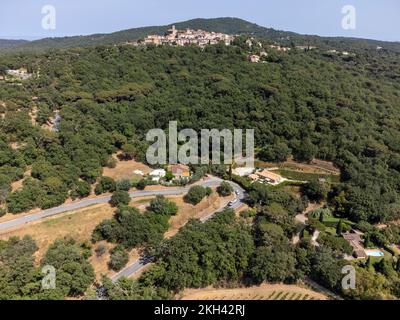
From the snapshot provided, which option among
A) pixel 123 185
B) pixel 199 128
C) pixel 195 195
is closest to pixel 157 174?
pixel 123 185

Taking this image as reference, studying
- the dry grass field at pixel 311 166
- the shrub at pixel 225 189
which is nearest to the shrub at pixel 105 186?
the shrub at pixel 225 189

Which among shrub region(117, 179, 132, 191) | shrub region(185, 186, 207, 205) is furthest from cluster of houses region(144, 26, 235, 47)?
shrub region(185, 186, 207, 205)

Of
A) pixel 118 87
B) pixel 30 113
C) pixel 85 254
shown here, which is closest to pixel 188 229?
pixel 85 254

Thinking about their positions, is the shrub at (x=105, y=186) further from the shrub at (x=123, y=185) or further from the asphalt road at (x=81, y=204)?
the asphalt road at (x=81, y=204)
